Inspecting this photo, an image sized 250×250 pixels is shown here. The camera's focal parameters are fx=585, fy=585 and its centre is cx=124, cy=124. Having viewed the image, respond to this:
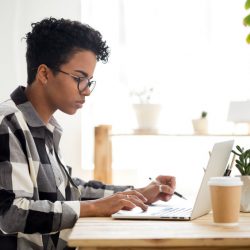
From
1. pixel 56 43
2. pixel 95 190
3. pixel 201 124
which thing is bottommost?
pixel 95 190

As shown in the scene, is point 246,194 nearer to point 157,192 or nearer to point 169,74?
point 157,192

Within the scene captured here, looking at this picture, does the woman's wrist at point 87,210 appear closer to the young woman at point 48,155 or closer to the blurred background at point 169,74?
the young woman at point 48,155

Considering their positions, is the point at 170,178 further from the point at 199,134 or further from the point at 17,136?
the point at 199,134

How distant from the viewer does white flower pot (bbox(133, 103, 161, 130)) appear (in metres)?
4.10

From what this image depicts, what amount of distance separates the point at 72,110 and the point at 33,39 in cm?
31

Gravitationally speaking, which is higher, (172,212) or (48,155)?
(48,155)

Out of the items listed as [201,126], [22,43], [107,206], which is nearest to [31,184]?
[107,206]

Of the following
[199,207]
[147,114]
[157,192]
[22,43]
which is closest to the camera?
[199,207]

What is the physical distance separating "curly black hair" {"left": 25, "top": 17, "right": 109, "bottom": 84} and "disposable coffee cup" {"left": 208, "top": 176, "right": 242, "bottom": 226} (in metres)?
0.82

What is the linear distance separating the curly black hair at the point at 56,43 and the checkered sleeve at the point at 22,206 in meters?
0.45

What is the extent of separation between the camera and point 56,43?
2.06 m

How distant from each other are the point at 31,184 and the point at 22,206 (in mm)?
92

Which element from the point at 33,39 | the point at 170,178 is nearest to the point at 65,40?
the point at 33,39

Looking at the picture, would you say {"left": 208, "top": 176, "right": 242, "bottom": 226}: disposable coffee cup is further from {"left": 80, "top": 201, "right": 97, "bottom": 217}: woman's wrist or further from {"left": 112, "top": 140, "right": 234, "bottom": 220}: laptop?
{"left": 80, "top": 201, "right": 97, "bottom": 217}: woman's wrist
